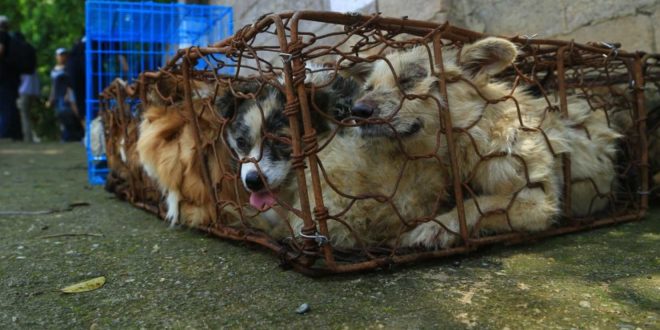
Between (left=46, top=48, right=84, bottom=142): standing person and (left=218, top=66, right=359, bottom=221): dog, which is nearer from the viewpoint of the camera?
(left=218, top=66, right=359, bottom=221): dog

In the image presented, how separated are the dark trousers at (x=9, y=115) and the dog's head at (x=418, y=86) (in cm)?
1105

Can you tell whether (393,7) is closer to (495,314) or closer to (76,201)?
(76,201)

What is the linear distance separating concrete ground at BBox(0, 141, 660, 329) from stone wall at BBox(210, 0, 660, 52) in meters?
1.46

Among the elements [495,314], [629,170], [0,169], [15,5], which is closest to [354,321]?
[495,314]

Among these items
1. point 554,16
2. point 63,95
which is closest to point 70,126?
point 63,95

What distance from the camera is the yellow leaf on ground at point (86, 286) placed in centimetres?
195

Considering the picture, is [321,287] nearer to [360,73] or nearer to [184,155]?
[360,73]

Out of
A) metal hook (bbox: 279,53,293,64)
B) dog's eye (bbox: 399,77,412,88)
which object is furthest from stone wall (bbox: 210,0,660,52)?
metal hook (bbox: 279,53,293,64)

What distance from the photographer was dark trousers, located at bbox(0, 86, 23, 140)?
11.1 m

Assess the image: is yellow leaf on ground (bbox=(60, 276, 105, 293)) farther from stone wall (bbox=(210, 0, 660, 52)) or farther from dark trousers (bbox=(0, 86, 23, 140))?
dark trousers (bbox=(0, 86, 23, 140))

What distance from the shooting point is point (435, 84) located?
7.88ft

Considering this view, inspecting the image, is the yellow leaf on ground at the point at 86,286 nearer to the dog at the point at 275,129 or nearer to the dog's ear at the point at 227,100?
the dog at the point at 275,129

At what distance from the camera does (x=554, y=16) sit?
4.01 metres

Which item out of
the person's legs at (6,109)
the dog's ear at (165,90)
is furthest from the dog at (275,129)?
the person's legs at (6,109)
